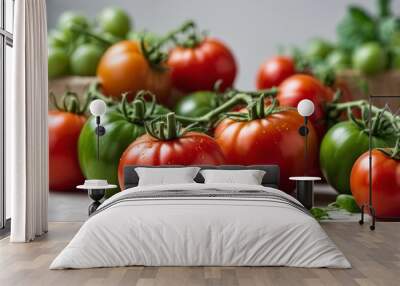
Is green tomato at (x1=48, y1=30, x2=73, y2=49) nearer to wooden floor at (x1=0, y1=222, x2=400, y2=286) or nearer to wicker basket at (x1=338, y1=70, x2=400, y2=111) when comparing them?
wicker basket at (x1=338, y1=70, x2=400, y2=111)

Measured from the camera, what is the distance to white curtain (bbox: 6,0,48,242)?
13.5ft

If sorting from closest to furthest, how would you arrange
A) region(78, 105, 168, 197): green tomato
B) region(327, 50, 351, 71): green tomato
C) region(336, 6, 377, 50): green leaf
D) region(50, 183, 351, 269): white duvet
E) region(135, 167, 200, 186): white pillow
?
1. region(50, 183, 351, 269): white duvet
2. region(135, 167, 200, 186): white pillow
3. region(78, 105, 168, 197): green tomato
4. region(327, 50, 351, 71): green tomato
5. region(336, 6, 377, 50): green leaf

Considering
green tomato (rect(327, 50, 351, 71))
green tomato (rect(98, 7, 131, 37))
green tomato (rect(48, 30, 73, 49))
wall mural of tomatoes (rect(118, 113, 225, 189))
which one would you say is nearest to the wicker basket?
green tomato (rect(327, 50, 351, 71))

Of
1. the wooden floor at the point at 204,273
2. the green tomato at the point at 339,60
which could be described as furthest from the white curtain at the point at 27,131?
the green tomato at the point at 339,60

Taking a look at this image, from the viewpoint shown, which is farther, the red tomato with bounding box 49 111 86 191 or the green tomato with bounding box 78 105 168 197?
the red tomato with bounding box 49 111 86 191

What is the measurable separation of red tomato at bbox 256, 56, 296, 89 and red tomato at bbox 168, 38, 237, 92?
0.36 m

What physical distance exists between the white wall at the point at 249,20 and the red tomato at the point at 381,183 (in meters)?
1.86

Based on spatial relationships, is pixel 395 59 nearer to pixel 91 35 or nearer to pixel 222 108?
pixel 222 108

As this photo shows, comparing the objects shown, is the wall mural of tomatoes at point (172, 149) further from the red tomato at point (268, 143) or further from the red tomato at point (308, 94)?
the red tomato at point (308, 94)

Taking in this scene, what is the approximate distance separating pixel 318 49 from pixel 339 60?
0.21 m

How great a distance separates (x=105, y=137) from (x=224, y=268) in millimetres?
1812

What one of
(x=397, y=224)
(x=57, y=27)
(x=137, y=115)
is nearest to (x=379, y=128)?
(x=397, y=224)

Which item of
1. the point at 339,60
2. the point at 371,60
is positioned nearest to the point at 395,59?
the point at 371,60

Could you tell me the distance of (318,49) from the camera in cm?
590
